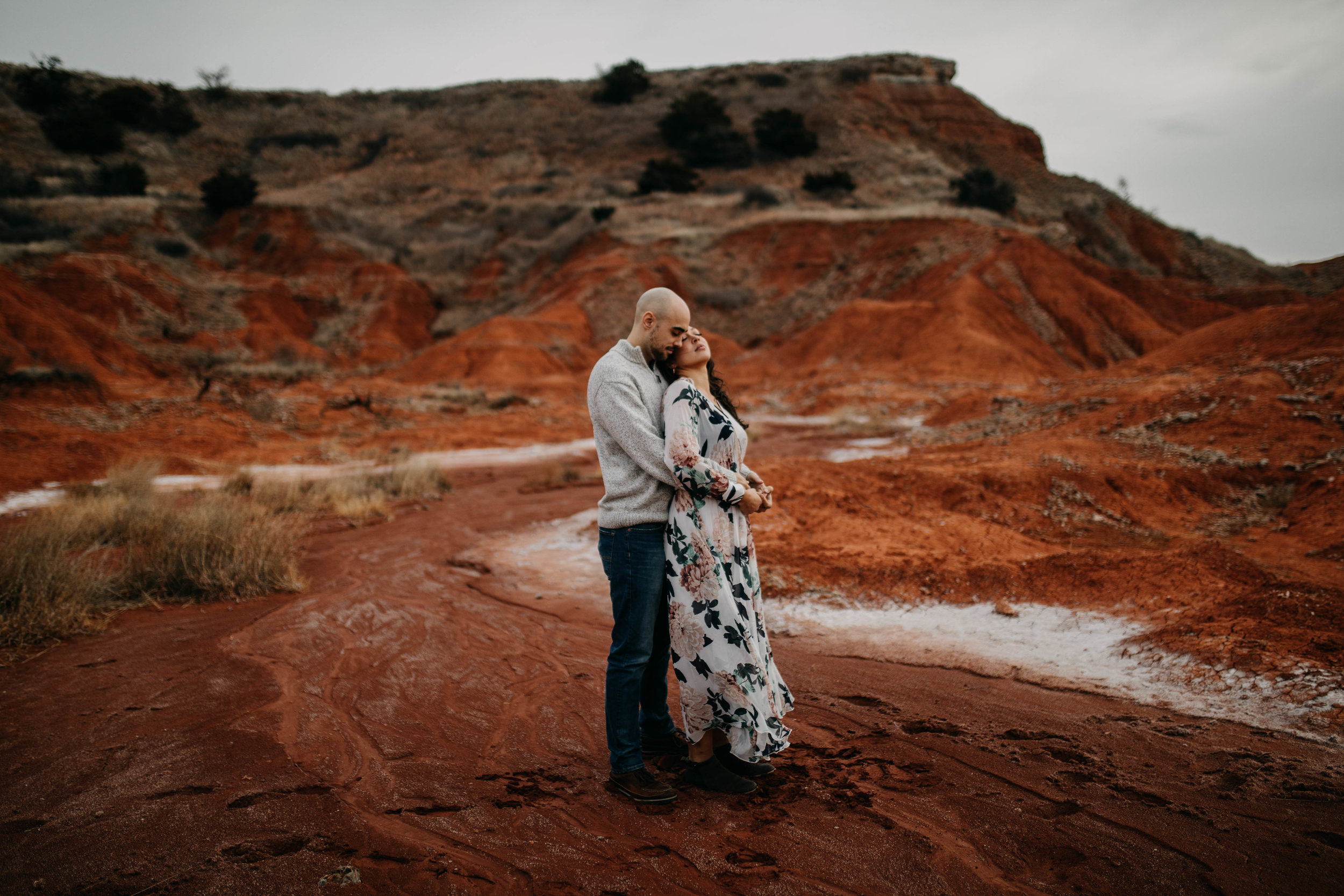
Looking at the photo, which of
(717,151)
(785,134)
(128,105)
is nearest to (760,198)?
(785,134)

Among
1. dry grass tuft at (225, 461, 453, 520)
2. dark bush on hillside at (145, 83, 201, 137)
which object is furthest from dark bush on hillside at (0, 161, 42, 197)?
dry grass tuft at (225, 461, 453, 520)

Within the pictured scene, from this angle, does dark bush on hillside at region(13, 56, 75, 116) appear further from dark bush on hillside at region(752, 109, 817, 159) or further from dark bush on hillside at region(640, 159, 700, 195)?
dark bush on hillside at region(752, 109, 817, 159)

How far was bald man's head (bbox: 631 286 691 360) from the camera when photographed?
2.89m

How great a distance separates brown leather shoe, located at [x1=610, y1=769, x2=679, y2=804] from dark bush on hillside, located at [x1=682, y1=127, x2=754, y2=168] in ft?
151

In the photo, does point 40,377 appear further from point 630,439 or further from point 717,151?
point 717,151

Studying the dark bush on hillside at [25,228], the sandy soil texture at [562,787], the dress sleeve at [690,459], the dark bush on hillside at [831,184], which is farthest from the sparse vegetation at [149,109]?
the dress sleeve at [690,459]

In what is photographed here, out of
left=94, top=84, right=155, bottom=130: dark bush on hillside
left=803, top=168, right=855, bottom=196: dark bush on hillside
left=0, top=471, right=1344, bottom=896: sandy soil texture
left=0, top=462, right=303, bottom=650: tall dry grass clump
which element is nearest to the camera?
left=0, top=471, right=1344, bottom=896: sandy soil texture

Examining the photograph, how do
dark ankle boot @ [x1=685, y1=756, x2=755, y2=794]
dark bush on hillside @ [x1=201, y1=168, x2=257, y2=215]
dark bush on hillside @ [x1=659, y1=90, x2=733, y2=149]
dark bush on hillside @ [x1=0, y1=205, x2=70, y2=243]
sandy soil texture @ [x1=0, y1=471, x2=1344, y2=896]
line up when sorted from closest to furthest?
sandy soil texture @ [x1=0, y1=471, x2=1344, y2=896]
dark ankle boot @ [x1=685, y1=756, x2=755, y2=794]
dark bush on hillside @ [x1=0, y1=205, x2=70, y2=243]
dark bush on hillside @ [x1=201, y1=168, x2=257, y2=215]
dark bush on hillside @ [x1=659, y1=90, x2=733, y2=149]

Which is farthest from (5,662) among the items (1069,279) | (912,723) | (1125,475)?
(1069,279)

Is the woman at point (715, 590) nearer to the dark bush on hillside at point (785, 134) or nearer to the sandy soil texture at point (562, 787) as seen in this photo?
the sandy soil texture at point (562, 787)

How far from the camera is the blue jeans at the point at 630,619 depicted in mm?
2859

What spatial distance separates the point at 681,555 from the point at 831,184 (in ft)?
133

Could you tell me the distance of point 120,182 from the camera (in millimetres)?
36969

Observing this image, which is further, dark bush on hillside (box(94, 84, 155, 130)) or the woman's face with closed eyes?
dark bush on hillside (box(94, 84, 155, 130))
